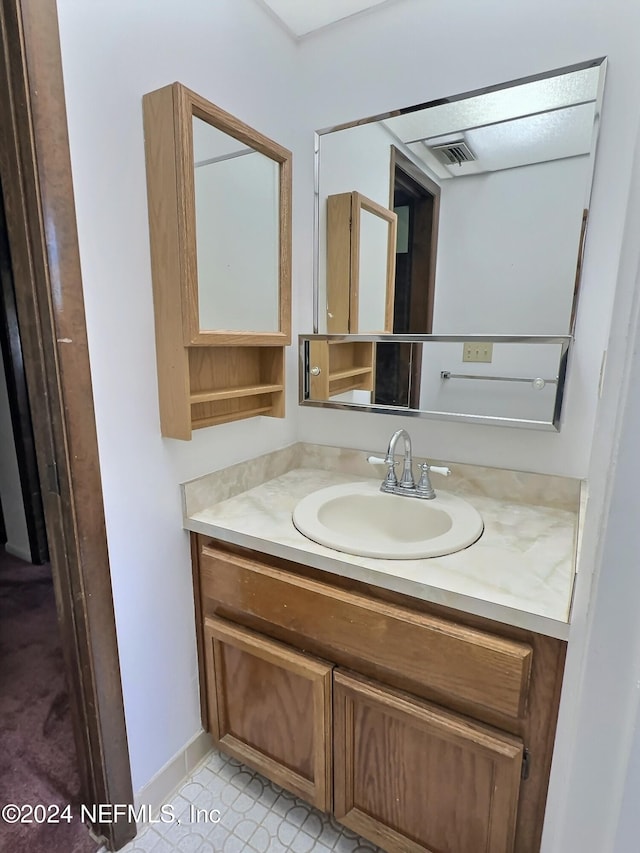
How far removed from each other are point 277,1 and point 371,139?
0.43m

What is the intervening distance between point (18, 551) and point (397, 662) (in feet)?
8.78

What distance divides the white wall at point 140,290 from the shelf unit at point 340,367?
329 millimetres

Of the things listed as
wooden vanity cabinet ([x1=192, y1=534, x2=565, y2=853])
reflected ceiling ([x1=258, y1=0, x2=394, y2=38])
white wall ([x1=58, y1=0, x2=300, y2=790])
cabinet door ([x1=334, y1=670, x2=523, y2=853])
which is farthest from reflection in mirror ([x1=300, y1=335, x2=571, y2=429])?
reflected ceiling ([x1=258, y1=0, x2=394, y2=38])

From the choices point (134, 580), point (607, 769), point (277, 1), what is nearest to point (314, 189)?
point (277, 1)

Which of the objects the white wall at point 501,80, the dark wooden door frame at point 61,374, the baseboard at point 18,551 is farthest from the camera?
the baseboard at point 18,551

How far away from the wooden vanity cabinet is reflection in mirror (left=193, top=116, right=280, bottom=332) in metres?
0.64

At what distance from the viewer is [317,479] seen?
1471mm

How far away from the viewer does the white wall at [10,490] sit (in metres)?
2.46

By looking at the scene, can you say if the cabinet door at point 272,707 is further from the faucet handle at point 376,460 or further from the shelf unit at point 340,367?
the shelf unit at point 340,367

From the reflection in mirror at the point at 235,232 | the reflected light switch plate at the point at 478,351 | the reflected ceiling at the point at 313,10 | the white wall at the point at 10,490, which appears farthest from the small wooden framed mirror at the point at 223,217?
the white wall at the point at 10,490

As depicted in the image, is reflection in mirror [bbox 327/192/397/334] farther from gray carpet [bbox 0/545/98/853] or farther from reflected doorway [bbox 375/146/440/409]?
gray carpet [bbox 0/545/98/853]

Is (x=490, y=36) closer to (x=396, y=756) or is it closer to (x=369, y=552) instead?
(x=369, y=552)

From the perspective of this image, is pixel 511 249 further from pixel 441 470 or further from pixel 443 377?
pixel 441 470

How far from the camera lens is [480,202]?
46.9 inches
